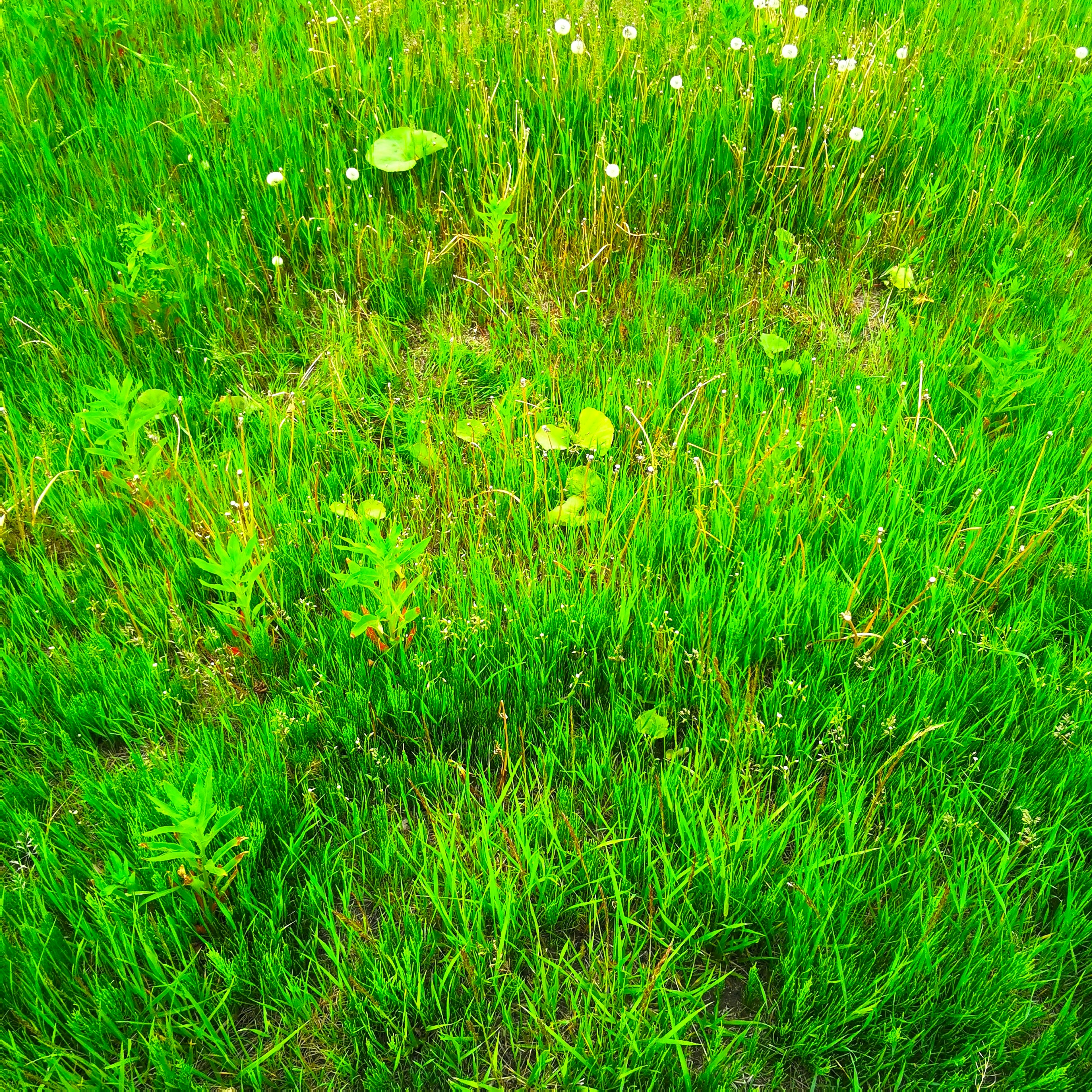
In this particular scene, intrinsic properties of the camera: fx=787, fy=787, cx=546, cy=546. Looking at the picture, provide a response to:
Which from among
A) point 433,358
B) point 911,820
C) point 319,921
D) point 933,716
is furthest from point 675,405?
point 319,921

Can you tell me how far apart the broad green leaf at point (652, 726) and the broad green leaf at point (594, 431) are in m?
Result: 0.91

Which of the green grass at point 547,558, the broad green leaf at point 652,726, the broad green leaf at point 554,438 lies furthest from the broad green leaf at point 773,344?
the broad green leaf at point 652,726

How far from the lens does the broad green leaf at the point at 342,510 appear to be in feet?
7.02

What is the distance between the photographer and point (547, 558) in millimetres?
2162

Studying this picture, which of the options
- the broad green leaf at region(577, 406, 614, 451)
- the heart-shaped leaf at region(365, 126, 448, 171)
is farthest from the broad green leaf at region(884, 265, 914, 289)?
the heart-shaped leaf at region(365, 126, 448, 171)

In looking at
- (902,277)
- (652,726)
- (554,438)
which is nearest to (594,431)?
(554,438)

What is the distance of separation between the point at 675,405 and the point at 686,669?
92 centimetres

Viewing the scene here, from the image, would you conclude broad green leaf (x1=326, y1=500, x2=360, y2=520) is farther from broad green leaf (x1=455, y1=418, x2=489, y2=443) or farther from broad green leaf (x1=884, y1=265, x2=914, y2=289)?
broad green leaf (x1=884, y1=265, x2=914, y2=289)

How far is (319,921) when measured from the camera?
60.8 inches

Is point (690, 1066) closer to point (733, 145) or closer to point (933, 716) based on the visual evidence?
point (933, 716)

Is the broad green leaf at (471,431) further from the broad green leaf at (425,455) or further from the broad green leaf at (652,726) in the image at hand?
the broad green leaf at (652,726)

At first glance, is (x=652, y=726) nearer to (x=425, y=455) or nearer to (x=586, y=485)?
(x=586, y=485)

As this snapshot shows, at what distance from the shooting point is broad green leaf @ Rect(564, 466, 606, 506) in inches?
89.6

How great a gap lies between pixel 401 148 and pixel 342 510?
5.77 feet
